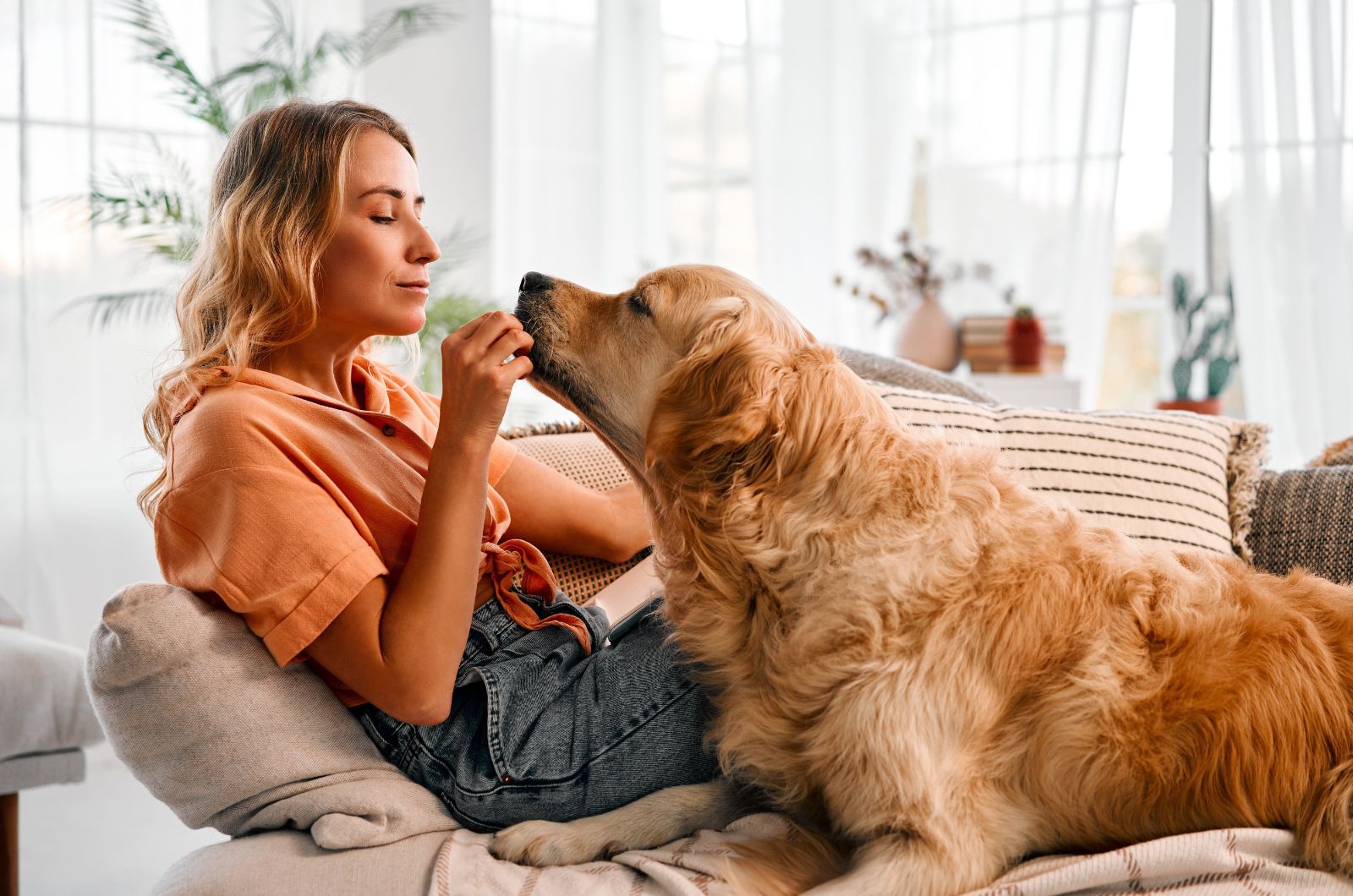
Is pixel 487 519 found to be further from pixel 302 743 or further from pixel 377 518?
pixel 302 743

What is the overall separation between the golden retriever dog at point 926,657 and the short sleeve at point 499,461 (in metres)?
0.38

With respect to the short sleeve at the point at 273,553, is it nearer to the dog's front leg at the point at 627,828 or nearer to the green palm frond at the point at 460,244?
the dog's front leg at the point at 627,828

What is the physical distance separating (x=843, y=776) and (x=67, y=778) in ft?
6.56

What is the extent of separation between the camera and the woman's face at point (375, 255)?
5.00ft

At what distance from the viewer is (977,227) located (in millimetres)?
5289

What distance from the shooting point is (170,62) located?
3.99 metres

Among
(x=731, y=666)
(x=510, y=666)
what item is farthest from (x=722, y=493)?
(x=510, y=666)

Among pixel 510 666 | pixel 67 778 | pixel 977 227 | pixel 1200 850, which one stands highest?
pixel 977 227

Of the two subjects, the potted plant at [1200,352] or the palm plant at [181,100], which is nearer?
the palm plant at [181,100]

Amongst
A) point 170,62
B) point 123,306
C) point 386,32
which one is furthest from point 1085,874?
point 386,32

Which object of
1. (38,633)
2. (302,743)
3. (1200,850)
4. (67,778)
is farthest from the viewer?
(38,633)

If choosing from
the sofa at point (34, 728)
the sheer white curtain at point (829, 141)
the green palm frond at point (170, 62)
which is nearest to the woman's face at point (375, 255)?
the sofa at point (34, 728)

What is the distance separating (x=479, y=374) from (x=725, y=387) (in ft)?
0.97

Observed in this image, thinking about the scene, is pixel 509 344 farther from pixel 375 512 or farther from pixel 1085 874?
pixel 1085 874
